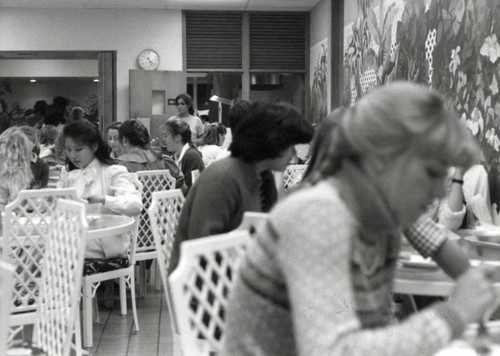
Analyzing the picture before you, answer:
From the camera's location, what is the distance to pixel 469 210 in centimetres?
479

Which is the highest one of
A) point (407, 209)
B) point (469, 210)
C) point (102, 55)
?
point (102, 55)

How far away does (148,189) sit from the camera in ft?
18.3

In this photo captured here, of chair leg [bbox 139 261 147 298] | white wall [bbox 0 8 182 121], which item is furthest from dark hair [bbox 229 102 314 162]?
white wall [bbox 0 8 182 121]

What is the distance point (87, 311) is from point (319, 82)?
7.16 m

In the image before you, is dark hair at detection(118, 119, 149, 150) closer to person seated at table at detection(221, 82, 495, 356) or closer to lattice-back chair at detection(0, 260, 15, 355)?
lattice-back chair at detection(0, 260, 15, 355)

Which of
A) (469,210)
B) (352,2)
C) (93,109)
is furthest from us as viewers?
(93,109)

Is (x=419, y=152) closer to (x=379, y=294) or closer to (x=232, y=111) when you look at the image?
(x=379, y=294)

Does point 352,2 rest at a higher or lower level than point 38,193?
higher

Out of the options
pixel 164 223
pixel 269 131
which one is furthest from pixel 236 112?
pixel 269 131

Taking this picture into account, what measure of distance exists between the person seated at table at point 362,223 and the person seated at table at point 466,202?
3.38m

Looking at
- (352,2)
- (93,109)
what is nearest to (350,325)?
(352,2)

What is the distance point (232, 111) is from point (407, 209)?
2806mm

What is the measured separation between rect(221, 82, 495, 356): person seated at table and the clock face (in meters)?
10.6

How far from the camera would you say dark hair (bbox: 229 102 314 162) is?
243cm
